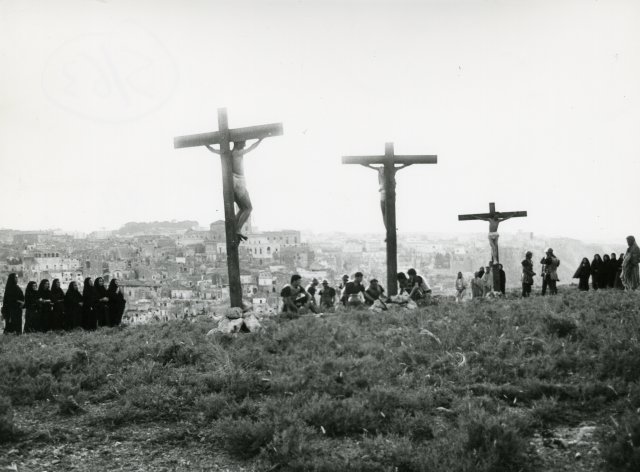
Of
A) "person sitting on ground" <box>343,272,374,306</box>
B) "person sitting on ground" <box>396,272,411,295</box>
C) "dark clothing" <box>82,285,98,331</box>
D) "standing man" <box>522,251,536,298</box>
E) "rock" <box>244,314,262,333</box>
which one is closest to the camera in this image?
"rock" <box>244,314,262,333</box>

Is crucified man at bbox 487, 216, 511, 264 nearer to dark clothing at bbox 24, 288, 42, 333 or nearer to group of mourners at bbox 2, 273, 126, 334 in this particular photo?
group of mourners at bbox 2, 273, 126, 334

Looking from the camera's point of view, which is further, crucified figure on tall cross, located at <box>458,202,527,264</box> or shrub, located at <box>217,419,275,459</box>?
crucified figure on tall cross, located at <box>458,202,527,264</box>

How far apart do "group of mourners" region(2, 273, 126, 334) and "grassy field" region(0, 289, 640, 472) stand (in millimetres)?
4080

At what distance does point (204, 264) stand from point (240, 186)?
9497 cm

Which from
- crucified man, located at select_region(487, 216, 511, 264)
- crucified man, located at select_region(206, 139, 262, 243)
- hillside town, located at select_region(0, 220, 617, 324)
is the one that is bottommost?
hillside town, located at select_region(0, 220, 617, 324)

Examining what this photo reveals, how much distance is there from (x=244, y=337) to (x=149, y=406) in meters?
2.60

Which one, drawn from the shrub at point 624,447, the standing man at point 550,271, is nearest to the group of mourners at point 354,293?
the standing man at point 550,271

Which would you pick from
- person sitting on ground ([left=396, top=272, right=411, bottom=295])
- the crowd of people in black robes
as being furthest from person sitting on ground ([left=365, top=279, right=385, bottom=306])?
the crowd of people in black robes

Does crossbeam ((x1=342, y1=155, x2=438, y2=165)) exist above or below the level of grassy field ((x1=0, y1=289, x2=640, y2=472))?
above

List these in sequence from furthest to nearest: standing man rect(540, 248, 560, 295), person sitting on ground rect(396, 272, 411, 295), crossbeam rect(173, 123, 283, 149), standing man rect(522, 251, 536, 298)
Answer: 1. standing man rect(522, 251, 536, 298)
2. standing man rect(540, 248, 560, 295)
3. person sitting on ground rect(396, 272, 411, 295)
4. crossbeam rect(173, 123, 283, 149)

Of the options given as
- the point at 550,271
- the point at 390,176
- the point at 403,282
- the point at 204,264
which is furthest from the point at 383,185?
the point at 204,264

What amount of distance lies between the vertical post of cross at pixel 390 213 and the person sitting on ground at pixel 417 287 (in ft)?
1.85

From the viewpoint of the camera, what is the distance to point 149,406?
5215mm

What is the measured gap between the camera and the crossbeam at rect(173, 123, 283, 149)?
8.80 m
